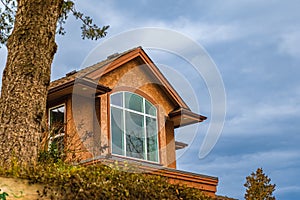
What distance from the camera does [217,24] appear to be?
15258mm

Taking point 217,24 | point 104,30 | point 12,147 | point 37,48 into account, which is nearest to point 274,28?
point 217,24

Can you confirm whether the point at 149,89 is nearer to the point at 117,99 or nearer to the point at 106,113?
the point at 117,99

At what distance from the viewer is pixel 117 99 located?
618 inches

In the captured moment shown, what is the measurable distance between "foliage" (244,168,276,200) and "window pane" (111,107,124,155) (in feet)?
22.4

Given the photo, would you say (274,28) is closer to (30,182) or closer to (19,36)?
(19,36)

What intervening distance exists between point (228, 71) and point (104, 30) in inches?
138

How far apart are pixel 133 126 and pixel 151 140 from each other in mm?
1022

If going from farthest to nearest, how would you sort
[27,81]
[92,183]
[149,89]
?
[149,89] → [27,81] → [92,183]

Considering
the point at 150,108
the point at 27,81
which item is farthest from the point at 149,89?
the point at 27,81

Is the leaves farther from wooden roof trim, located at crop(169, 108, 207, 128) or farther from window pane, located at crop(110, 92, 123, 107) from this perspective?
wooden roof trim, located at crop(169, 108, 207, 128)

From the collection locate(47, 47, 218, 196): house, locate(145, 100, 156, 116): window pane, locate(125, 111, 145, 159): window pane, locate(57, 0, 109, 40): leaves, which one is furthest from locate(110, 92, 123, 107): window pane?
locate(57, 0, 109, 40): leaves

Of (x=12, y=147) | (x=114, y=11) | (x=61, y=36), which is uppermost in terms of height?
(x=114, y=11)

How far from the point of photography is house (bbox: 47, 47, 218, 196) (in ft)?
47.2

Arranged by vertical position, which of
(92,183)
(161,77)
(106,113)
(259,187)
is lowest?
(92,183)
